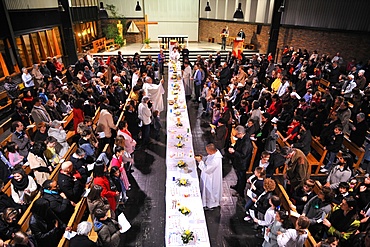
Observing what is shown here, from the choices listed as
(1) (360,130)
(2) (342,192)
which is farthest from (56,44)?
(2) (342,192)

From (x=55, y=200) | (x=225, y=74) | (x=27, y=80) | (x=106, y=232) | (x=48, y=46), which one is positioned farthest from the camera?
(x=48, y=46)

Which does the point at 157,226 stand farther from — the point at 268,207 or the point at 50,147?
the point at 50,147

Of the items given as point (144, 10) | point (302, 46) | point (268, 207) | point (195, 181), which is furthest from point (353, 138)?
point (144, 10)

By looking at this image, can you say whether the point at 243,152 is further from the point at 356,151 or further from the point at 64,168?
the point at 64,168

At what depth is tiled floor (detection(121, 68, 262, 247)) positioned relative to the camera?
5.33m

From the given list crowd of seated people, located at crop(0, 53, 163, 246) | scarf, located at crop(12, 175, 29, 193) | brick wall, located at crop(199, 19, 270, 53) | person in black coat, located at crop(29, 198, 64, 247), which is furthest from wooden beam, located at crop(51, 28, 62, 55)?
person in black coat, located at crop(29, 198, 64, 247)

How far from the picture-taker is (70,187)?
4.76 metres

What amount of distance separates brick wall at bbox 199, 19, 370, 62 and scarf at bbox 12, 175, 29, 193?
1438cm

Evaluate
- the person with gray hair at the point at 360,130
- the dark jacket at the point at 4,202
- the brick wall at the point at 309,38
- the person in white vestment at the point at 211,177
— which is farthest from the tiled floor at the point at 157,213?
the brick wall at the point at 309,38

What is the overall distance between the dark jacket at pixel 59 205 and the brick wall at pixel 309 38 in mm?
13950

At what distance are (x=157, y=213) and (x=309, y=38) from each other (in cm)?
1481

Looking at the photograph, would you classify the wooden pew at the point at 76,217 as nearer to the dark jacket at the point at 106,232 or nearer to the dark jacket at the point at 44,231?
the dark jacket at the point at 44,231

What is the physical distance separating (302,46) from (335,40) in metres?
2.63

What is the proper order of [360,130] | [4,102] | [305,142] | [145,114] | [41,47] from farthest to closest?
[41,47] → [4,102] → [145,114] → [360,130] → [305,142]
